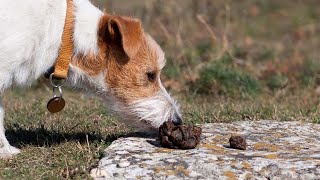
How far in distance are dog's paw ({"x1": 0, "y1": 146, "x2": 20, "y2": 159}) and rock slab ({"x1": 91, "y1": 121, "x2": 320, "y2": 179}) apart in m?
0.76

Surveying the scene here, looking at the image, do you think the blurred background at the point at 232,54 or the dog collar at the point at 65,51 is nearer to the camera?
the dog collar at the point at 65,51

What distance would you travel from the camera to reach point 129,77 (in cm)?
530

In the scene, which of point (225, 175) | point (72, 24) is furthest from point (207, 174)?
point (72, 24)

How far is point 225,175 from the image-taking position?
15.1ft

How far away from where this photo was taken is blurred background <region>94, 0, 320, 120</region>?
8047 millimetres

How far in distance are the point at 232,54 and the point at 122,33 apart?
4.24 meters

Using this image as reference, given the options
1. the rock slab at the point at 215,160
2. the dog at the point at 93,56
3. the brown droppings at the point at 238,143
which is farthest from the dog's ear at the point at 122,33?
the brown droppings at the point at 238,143

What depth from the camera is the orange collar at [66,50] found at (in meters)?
5.12

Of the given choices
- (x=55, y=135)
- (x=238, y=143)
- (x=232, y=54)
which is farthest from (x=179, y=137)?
(x=232, y=54)

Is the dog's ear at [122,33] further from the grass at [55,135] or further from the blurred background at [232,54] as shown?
the blurred background at [232,54]

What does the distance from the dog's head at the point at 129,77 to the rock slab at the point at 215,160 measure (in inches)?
8.0

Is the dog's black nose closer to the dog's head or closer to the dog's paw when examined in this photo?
the dog's head

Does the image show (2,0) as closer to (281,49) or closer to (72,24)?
(72,24)

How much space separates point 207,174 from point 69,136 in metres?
1.53
